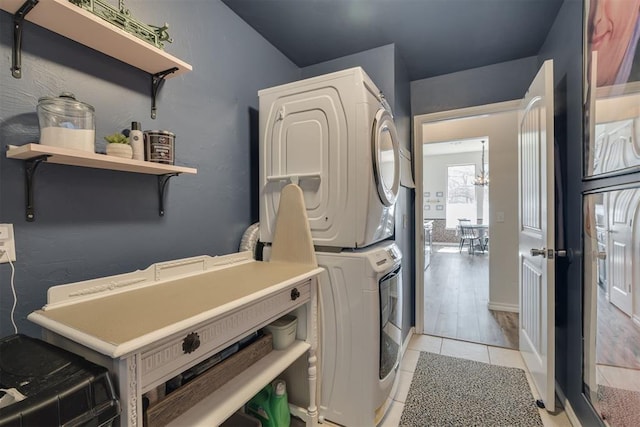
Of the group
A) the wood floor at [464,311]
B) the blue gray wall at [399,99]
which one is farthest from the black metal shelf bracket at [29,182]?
the wood floor at [464,311]

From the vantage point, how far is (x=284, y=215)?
163cm

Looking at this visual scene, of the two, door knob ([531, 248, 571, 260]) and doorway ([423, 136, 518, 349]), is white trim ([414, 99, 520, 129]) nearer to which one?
door knob ([531, 248, 571, 260])

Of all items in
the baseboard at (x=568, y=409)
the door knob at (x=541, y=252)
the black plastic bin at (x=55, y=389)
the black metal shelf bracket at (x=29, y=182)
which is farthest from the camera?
the door knob at (x=541, y=252)

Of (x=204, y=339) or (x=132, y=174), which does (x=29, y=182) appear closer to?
(x=132, y=174)

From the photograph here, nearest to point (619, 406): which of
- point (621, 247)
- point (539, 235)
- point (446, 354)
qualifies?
point (621, 247)

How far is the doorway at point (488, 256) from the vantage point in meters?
2.74

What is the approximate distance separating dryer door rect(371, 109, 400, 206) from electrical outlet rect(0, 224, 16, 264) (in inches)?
55.5

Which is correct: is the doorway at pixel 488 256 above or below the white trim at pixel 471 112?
below

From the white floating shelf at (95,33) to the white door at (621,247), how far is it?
1.83 metres

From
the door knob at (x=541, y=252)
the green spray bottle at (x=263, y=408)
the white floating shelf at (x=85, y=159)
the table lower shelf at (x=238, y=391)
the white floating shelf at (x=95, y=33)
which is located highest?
the white floating shelf at (x=95, y=33)

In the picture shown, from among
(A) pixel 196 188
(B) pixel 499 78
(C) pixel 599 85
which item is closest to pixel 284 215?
(A) pixel 196 188

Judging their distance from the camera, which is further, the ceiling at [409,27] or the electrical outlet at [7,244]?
the ceiling at [409,27]

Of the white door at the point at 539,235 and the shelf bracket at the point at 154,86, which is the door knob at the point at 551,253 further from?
the shelf bracket at the point at 154,86

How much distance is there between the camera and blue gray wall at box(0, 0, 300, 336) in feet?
3.08
